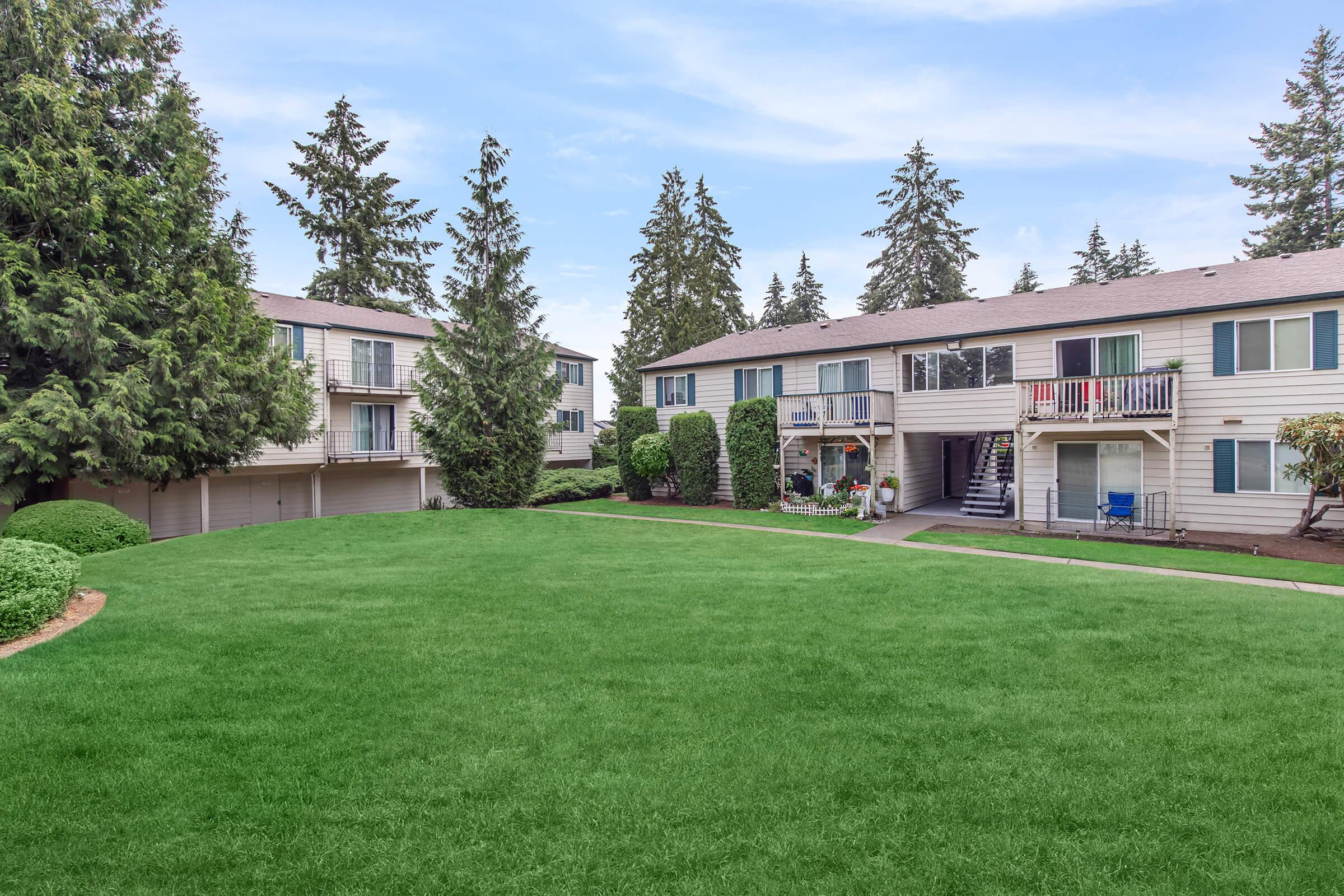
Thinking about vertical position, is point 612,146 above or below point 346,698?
above

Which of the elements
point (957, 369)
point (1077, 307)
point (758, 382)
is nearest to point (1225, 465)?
point (1077, 307)

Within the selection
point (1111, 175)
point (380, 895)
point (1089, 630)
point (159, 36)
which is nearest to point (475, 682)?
point (380, 895)

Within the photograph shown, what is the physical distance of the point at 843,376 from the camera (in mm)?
20953

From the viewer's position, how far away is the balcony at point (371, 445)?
77.5 feet

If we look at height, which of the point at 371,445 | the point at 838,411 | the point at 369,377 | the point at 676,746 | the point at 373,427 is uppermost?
the point at 369,377

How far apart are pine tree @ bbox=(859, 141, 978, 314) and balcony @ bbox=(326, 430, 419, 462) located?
29.5 metres

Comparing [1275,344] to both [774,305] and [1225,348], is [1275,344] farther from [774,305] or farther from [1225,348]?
[774,305]

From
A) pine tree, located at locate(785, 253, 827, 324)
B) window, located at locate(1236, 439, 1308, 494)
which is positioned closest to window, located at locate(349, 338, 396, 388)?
window, located at locate(1236, 439, 1308, 494)

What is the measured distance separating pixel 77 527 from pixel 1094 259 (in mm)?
57123

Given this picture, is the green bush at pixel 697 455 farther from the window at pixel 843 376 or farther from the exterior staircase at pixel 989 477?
the exterior staircase at pixel 989 477

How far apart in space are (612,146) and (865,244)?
26503 mm

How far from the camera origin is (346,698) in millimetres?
4934

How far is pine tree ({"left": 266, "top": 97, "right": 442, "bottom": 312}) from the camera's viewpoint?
35625 mm

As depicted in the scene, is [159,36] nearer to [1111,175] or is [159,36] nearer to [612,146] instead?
[612,146]
